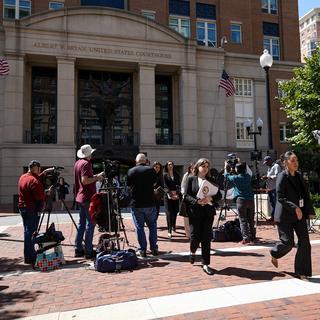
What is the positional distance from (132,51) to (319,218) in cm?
2131

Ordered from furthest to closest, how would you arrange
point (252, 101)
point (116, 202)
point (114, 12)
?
1. point (252, 101)
2. point (114, 12)
3. point (116, 202)

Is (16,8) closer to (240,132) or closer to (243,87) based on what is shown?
(243,87)

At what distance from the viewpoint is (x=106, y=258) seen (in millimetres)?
6922

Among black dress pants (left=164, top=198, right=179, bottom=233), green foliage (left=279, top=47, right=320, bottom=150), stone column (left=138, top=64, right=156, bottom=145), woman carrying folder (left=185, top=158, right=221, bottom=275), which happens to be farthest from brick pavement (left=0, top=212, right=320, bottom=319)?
stone column (left=138, top=64, right=156, bottom=145)

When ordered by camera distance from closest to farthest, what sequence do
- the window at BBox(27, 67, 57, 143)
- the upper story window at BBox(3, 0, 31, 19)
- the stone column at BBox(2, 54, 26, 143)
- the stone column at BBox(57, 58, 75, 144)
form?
the stone column at BBox(2, 54, 26, 143), the stone column at BBox(57, 58, 75, 144), the window at BBox(27, 67, 57, 143), the upper story window at BBox(3, 0, 31, 19)

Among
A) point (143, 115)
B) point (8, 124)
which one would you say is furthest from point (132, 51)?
point (8, 124)

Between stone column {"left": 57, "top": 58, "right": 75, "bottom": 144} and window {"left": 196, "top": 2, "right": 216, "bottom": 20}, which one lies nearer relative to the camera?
stone column {"left": 57, "top": 58, "right": 75, "bottom": 144}

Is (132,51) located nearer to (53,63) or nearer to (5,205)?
(53,63)

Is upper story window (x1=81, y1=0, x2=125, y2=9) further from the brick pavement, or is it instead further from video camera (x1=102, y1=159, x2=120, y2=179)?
the brick pavement

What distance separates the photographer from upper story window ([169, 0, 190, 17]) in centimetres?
3431

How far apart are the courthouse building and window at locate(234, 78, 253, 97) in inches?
3.7

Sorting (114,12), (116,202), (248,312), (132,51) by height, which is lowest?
(248,312)

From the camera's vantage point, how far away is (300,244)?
5.98 metres

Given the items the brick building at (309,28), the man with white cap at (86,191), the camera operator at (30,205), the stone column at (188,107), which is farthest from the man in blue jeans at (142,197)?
the brick building at (309,28)
